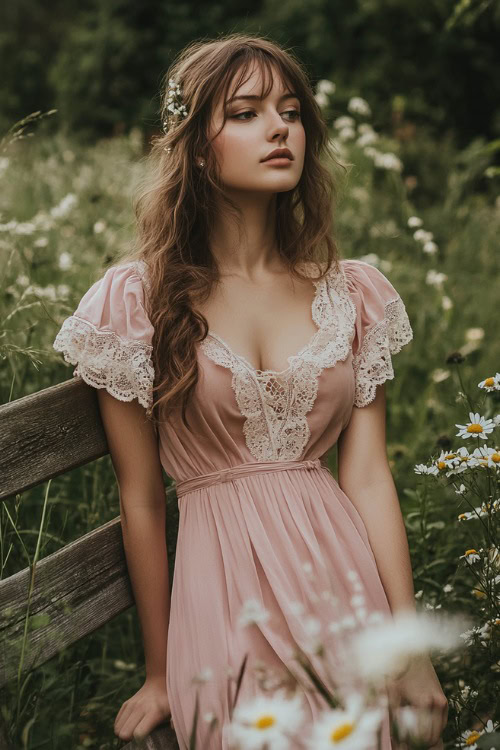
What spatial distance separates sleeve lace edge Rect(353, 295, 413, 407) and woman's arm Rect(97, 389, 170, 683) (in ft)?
1.74

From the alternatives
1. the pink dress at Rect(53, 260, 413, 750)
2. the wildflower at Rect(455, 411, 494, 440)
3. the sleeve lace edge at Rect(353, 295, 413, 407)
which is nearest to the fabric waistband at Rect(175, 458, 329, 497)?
the pink dress at Rect(53, 260, 413, 750)

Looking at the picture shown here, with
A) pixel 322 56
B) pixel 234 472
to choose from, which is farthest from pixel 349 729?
pixel 322 56

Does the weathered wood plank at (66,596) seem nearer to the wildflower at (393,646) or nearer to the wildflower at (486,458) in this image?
the wildflower at (393,646)

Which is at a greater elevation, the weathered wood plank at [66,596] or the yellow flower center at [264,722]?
the yellow flower center at [264,722]

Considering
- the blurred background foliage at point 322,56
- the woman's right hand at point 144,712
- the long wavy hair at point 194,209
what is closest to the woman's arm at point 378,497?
the long wavy hair at point 194,209

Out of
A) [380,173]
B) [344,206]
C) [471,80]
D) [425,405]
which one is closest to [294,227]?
[425,405]

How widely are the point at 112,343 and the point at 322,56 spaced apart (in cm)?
954

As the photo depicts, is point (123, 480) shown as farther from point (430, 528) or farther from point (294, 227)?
point (430, 528)

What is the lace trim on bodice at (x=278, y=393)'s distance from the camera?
1877 millimetres

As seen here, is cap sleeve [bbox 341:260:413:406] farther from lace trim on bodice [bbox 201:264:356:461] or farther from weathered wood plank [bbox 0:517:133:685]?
weathered wood plank [bbox 0:517:133:685]

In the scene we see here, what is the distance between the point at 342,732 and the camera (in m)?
0.81

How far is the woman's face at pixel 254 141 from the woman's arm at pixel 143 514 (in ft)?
1.91

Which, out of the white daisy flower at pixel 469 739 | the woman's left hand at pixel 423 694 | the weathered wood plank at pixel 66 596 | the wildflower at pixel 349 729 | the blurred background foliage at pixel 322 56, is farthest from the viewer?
the blurred background foliage at pixel 322 56

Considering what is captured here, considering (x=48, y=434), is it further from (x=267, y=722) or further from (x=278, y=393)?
(x=267, y=722)
